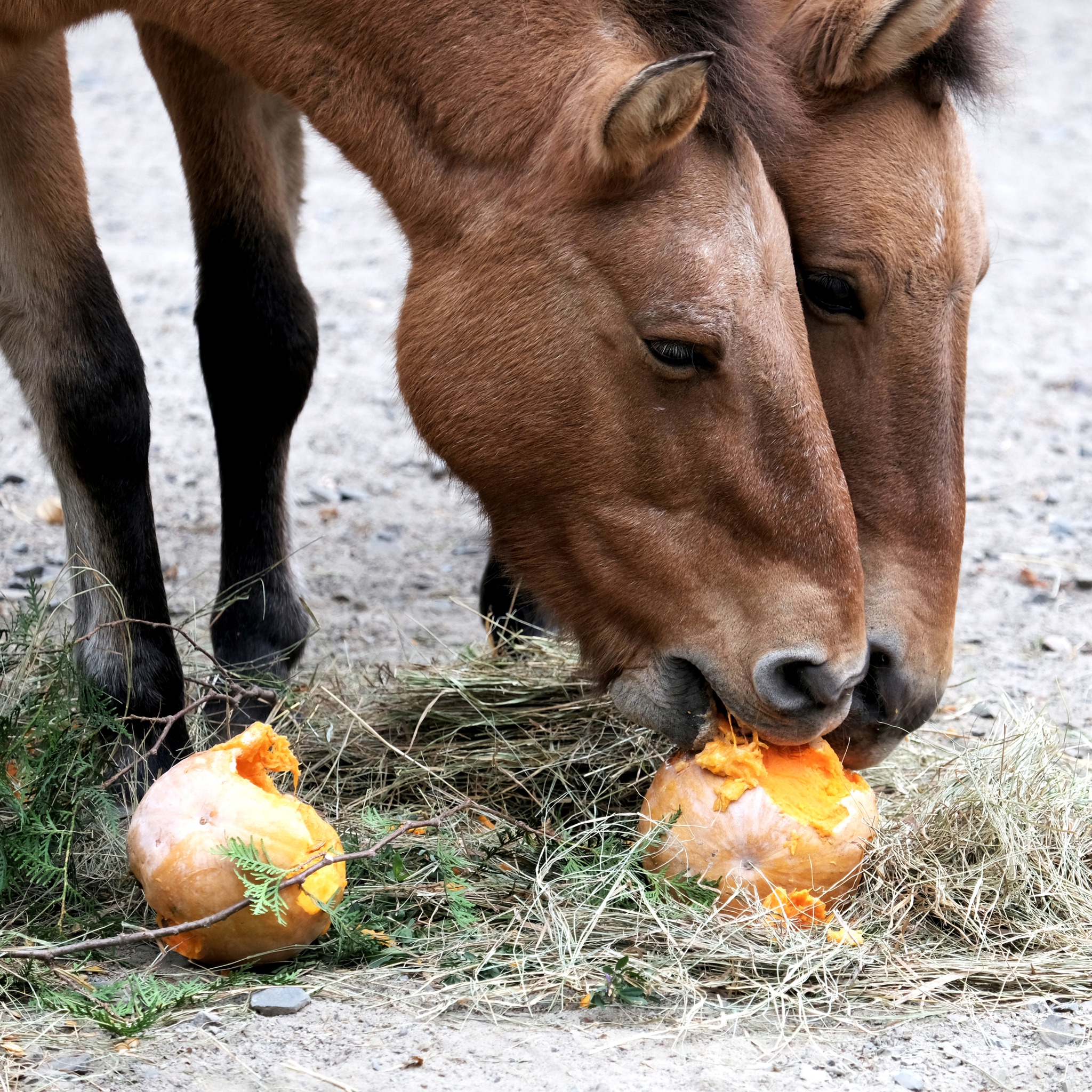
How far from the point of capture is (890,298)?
3121 mm

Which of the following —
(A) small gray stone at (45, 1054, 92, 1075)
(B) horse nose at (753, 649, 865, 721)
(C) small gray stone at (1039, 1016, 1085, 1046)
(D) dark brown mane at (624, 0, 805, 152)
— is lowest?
(C) small gray stone at (1039, 1016, 1085, 1046)

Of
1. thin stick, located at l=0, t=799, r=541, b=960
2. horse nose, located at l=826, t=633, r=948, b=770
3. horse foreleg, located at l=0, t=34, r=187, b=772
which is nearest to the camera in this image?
thin stick, located at l=0, t=799, r=541, b=960

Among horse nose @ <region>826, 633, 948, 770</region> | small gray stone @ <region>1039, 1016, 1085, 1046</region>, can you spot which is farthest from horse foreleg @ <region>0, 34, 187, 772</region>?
small gray stone @ <region>1039, 1016, 1085, 1046</region>

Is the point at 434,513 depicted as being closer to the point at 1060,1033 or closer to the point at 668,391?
the point at 668,391

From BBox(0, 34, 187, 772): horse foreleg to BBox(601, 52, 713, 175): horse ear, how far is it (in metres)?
1.49

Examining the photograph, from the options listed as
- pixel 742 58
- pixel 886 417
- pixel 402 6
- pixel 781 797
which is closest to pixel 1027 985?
pixel 781 797

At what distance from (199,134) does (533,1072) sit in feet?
9.11

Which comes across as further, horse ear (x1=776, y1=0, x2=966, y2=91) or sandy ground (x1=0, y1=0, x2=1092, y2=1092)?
horse ear (x1=776, y1=0, x2=966, y2=91)

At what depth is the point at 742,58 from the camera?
2840 millimetres

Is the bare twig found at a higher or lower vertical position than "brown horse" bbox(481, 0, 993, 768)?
lower

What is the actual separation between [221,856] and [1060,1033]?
1553mm

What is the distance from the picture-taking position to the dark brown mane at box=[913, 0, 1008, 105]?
3.22 m

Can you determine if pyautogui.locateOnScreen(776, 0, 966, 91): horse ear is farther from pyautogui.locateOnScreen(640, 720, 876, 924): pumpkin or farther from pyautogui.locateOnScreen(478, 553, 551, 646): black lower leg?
pyautogui.locateOnScreen(478, 553, 551, 646): black lower leg

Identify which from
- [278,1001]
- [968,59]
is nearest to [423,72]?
[968,59]
